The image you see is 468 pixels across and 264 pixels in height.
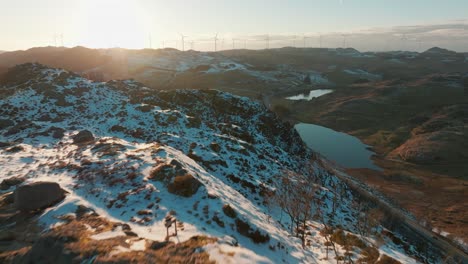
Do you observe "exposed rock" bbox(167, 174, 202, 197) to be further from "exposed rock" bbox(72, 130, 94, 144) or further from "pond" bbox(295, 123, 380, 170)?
"pond" bbox(295, 123, 380, 170)

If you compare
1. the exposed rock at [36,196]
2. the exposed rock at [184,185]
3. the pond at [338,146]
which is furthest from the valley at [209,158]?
the exposed rock at [36,196]

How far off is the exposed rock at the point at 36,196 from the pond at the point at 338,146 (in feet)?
275

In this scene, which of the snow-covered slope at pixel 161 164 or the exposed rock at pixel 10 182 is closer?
the snow-covered slope at pixel 161 164

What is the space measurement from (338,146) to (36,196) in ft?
336

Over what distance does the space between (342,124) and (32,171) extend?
12995 cm

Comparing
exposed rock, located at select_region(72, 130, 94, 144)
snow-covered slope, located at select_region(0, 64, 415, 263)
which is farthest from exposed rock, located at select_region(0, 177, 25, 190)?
exposed rock, located at select_region(72, 130, 94, 144)

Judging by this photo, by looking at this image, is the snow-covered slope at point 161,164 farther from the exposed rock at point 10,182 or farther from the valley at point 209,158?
the exposed rock at point 10,182

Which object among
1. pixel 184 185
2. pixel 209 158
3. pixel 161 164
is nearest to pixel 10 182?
pixel 161 164

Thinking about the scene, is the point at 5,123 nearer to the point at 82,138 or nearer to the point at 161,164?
the point at 82,138

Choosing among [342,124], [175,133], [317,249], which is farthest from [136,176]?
[342,124]

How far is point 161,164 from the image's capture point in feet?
85.1

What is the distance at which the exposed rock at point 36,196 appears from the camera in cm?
1908

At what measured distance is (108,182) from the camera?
23.7m

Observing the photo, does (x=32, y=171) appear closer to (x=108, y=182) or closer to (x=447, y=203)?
(x=108, y=182)
